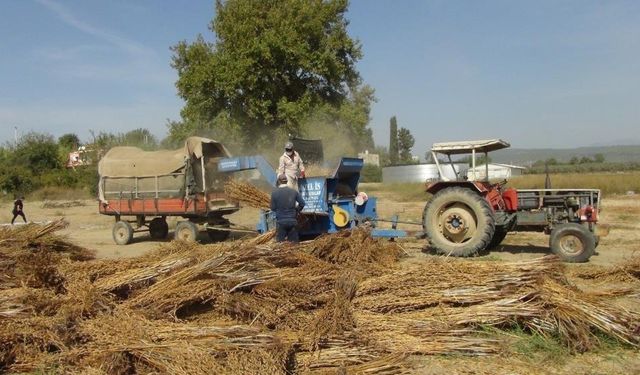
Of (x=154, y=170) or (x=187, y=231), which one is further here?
(x=154, y=170)

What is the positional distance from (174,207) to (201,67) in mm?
12891

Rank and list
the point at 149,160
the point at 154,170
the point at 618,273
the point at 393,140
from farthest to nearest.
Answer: the point at 393,140, the point at 149,160, the point at 154,170, the point at 618,273

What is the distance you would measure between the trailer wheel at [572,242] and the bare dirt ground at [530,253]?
0.76 feet

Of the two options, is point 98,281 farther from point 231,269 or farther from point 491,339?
point 491,339

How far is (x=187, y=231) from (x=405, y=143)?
7421 centimetres

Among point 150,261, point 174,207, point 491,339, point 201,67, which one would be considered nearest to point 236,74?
point 201,67

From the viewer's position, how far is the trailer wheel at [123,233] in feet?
43.9

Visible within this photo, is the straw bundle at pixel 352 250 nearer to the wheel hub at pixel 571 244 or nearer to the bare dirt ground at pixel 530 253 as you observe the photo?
the bare dirt ground at pixel 530 253

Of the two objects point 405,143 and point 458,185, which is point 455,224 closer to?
point 458,185

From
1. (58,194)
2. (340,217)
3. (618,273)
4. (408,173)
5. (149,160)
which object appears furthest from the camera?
(408,173)

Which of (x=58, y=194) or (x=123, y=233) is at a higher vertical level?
(x=58, y=194)

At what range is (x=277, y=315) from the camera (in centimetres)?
500

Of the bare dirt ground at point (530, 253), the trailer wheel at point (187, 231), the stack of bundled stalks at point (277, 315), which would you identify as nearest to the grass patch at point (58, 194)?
the bare dirt ground at point (530, 253)

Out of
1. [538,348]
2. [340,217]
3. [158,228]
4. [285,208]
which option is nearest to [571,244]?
[340,217]
